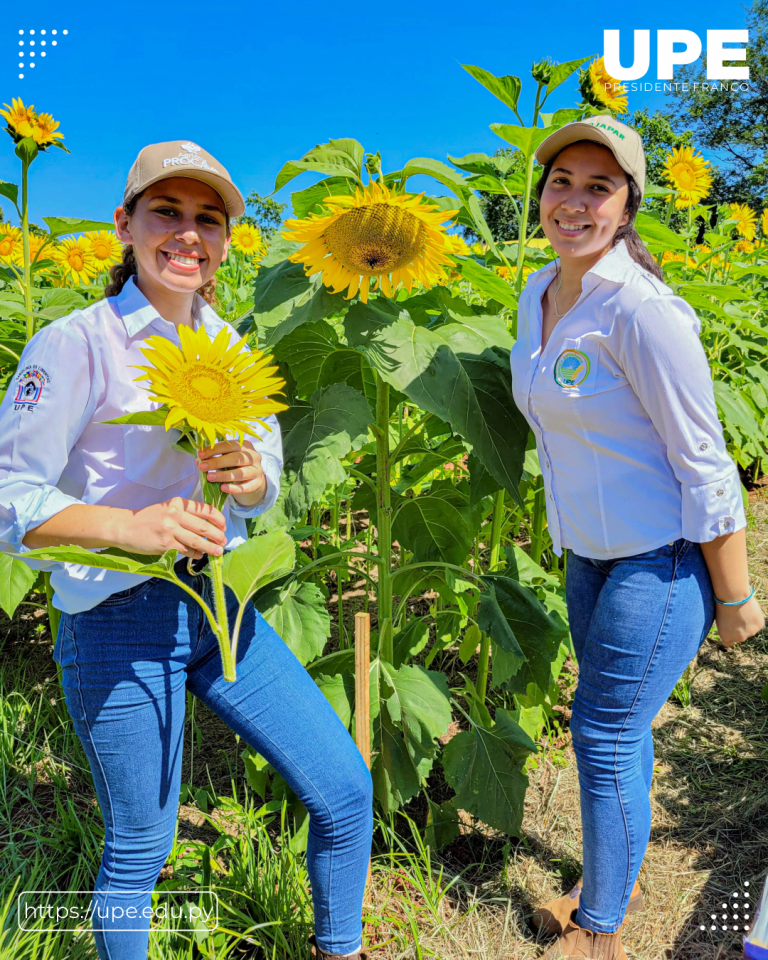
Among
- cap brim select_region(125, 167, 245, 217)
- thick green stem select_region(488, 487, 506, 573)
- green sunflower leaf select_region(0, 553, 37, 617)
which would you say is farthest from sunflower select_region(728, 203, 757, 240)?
green sunflower leaf select_region(0, 553, 37, 617)

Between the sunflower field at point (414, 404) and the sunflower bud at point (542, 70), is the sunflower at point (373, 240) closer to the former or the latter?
the sunflower field at point (414, 404)

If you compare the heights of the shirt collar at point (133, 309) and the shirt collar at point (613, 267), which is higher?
the shirt collar at point (613, 267)

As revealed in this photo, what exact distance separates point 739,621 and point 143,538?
3.71ft

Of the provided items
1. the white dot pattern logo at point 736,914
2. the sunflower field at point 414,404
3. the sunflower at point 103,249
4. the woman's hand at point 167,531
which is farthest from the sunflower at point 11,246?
the white dot pattern logo at point 736,914

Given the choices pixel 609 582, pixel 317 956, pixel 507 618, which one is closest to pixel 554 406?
pixel 609 582

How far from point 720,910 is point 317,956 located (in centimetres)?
110

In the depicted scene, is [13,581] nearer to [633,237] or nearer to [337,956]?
[337,956]

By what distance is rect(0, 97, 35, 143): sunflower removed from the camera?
209 cm

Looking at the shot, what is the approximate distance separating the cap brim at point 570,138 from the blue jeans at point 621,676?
0.76m

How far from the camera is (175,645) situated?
4.34 feet

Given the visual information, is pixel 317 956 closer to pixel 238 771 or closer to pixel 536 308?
pixel 238 771

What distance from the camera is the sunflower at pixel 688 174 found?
9.86ft

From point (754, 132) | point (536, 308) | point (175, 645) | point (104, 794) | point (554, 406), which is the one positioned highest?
point (754, 132)

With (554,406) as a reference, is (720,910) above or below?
below
